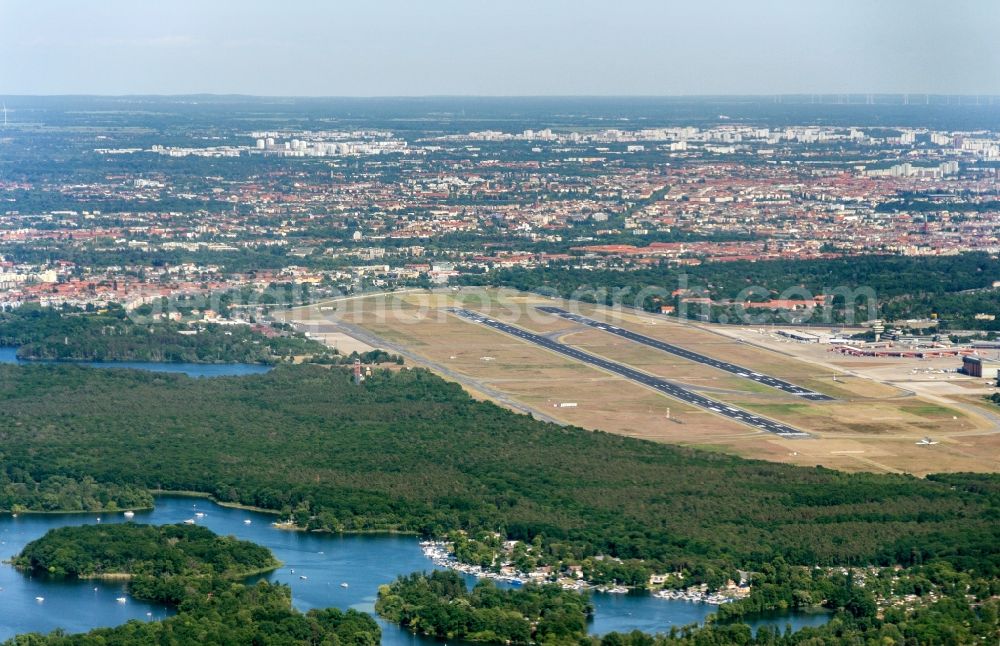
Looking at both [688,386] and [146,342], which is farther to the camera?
[146,342]

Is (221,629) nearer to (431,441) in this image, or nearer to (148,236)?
(431,441)

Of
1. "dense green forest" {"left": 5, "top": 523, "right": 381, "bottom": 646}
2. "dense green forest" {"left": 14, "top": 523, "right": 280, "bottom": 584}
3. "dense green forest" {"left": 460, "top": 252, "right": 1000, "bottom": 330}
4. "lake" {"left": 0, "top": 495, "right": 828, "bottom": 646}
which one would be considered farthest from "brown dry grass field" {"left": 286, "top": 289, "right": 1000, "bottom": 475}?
"dense green forest" {"left": 5, "top": 523, "right": 381, "bottom": 646}

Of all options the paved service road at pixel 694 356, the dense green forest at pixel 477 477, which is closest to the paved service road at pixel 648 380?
the paved service road at pixel 694 356

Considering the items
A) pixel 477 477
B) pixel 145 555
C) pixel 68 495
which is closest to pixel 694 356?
pixel 477 477

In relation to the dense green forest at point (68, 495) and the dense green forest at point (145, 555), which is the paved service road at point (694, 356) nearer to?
the dense green forest at point (68, 495)

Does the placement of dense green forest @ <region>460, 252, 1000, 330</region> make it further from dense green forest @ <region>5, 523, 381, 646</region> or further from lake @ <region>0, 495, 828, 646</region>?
dense green forest @ <region>5, 523, 381, 646</region>

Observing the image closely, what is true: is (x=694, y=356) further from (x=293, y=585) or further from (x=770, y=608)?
(x=293, y=585)
